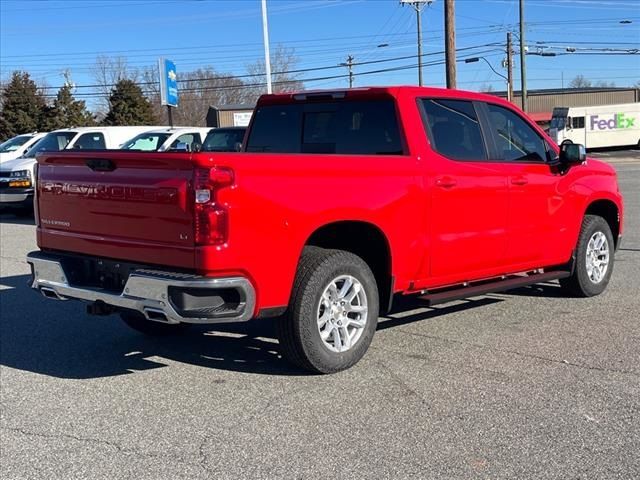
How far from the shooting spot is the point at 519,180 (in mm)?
6371

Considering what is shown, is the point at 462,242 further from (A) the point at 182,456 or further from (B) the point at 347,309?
(A) the point at 182,456

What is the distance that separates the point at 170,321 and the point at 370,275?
155 centimetres

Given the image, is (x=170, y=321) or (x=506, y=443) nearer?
(x=506, y=443)

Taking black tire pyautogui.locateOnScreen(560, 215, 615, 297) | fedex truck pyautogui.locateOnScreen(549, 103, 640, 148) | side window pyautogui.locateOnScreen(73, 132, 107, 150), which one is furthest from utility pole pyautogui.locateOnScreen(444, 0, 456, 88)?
fedex truck pyautogui.locateOnScreen(549, 103, 640, 148)

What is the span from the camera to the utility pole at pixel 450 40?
20.7 metres

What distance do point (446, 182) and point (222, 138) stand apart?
1086 cm

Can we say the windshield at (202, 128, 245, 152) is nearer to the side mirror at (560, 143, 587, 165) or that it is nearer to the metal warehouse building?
the side mirror at (560, 143, 587, 165)

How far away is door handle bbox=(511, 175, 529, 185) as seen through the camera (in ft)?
20.7

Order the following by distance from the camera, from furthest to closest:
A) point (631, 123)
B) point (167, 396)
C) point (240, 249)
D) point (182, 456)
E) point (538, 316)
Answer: point (631, 123) → point (538, 316) → point (167, 396) → point (240, 249) → point (182, 456)

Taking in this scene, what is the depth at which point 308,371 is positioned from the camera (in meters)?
5.12

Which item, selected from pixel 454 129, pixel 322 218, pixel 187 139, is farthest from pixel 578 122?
pixel 322 218

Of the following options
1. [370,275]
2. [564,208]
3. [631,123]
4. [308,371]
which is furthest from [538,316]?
[631,123]

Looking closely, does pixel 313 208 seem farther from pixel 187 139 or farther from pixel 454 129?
pixel 187 139

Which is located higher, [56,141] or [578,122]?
[578,122]
